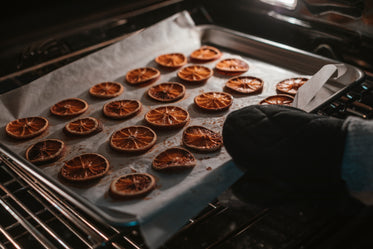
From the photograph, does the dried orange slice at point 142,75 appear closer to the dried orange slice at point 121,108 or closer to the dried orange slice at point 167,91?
the dried orange slice at point 167,91

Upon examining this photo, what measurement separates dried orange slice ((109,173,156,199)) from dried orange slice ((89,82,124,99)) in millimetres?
1236

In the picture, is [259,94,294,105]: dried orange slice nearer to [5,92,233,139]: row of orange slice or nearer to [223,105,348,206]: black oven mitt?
[5,92,233,139]: row of orange slice

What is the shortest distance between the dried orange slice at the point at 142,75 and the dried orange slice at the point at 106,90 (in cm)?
15

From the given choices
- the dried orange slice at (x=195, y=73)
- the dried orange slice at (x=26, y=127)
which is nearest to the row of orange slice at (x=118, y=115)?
the dried orange slice at (x=26, y=127)

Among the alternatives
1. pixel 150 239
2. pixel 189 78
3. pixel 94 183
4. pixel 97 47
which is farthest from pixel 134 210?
pixel 97 47

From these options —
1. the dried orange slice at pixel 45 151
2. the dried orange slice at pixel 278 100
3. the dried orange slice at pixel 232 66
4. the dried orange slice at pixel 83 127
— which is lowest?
the dried orange slice at pixel 45 151

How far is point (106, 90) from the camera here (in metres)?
3.65

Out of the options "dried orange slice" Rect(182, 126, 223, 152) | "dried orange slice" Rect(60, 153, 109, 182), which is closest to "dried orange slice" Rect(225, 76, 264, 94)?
"dried orange slice" Rect(182, 126, 223, 152)

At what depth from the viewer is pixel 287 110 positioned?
7.77 ft

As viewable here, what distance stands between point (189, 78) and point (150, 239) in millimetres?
2119

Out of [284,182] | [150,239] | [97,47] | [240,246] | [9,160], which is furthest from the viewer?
[97,47]

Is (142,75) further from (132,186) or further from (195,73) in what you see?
(132,186)

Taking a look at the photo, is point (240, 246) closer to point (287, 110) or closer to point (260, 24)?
point (287, 110)

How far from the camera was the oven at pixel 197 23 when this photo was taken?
182 centimetres
